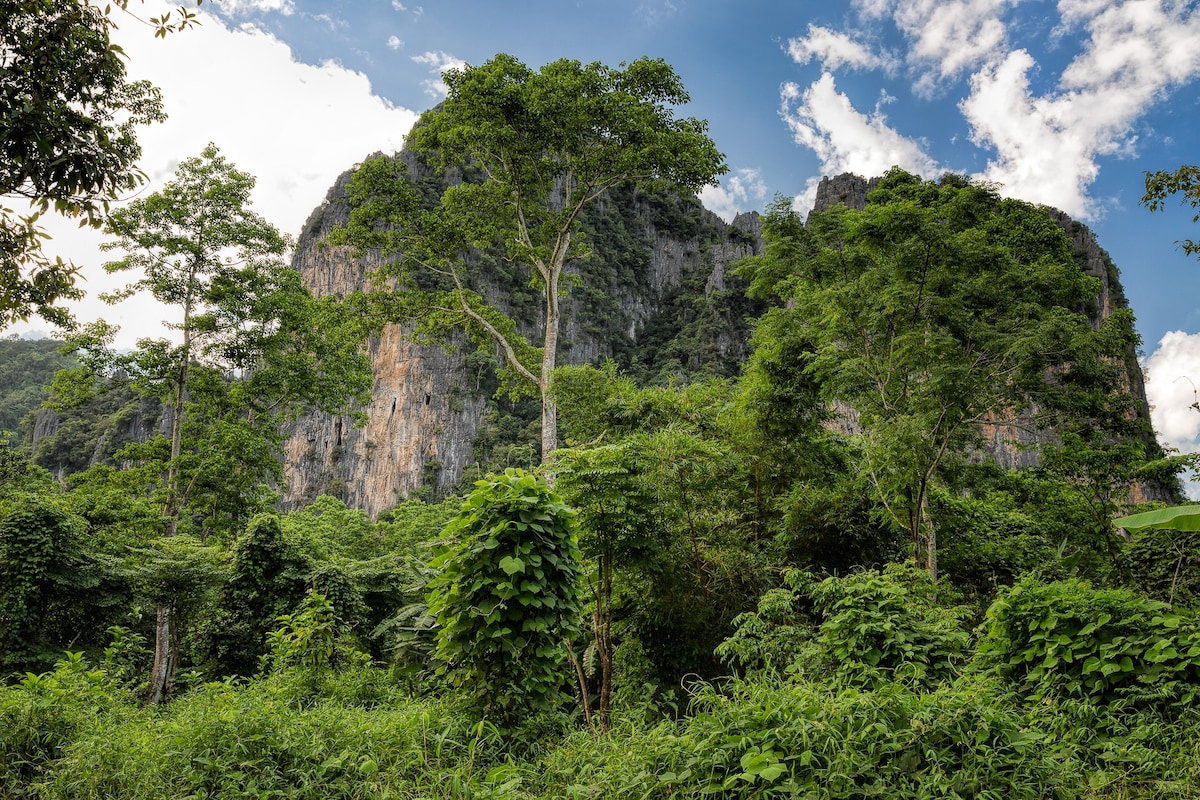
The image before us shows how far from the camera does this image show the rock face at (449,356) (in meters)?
48.4

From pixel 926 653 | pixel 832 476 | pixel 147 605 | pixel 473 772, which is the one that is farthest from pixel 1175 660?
pixel 147 605

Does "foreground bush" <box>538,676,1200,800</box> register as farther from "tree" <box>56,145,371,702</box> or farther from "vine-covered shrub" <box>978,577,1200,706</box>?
"tree" <box>56,145,371,702</box>

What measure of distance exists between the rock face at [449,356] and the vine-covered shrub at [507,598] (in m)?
37.2

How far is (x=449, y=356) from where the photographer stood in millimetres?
50062

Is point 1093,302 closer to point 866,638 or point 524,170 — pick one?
point 524,170

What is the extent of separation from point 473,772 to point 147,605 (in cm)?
947

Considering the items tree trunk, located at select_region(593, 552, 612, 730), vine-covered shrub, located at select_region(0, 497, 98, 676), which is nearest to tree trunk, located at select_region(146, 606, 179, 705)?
vine-covered shrub, located at select_region(0, 497, 98, 676)

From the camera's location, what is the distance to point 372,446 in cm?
4878

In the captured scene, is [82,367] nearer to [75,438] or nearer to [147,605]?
[147,605]

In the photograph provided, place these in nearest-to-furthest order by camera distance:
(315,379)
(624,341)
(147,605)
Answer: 1. (147,605)
2. (315,379)
3. (624,341)

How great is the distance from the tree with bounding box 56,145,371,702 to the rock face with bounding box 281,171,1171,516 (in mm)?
28608

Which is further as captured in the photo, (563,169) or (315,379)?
(315,379)

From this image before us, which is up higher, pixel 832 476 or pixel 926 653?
pixel 832 476

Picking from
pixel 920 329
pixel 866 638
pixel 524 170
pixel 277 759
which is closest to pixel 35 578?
pixel 277 759
